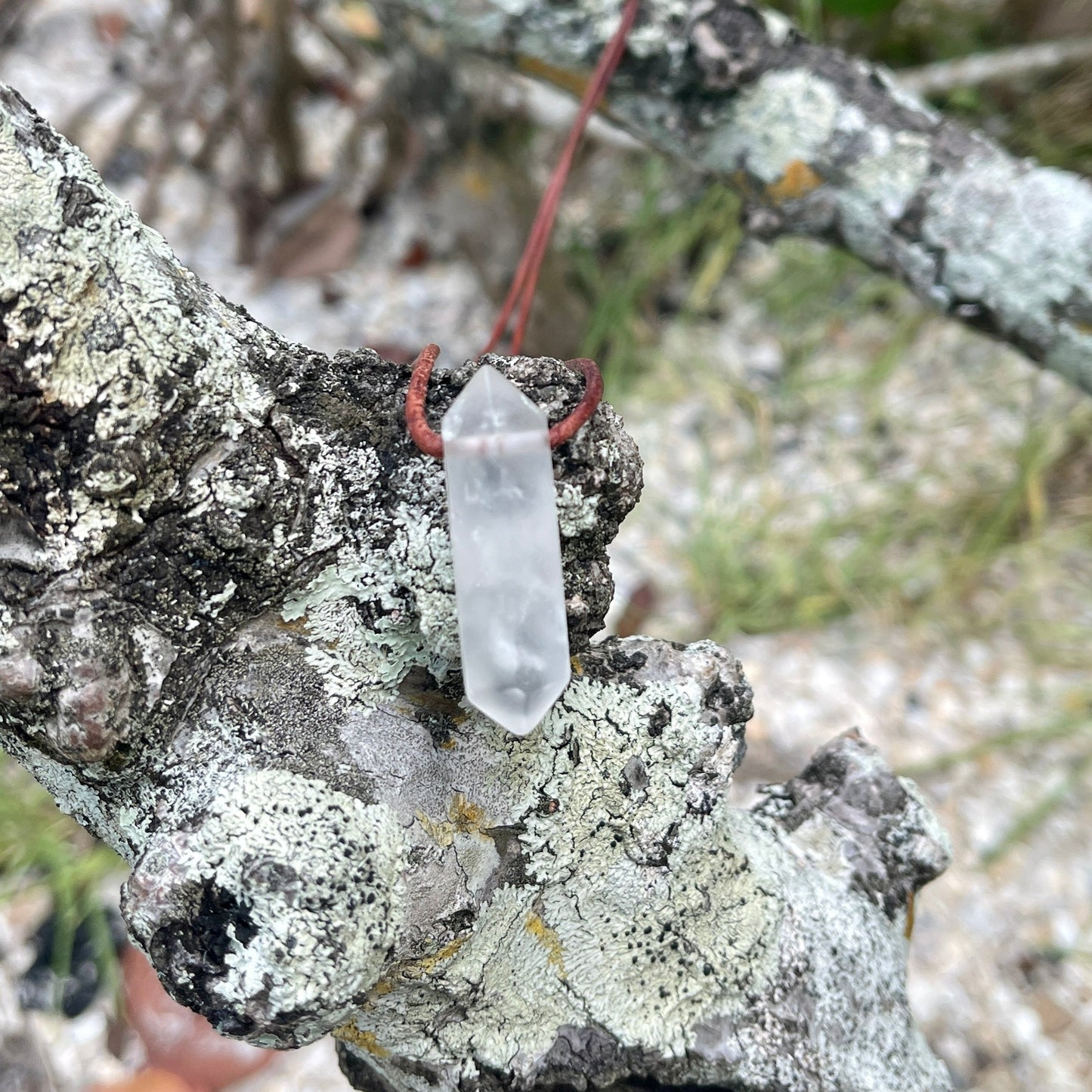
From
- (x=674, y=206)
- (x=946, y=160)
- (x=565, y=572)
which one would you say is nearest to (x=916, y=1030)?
(x=565, y=572)

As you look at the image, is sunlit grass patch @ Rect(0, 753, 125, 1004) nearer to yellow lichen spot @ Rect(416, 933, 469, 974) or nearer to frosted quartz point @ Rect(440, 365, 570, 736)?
yellow lichen spot @ Rect(416, 933, 469, 974)

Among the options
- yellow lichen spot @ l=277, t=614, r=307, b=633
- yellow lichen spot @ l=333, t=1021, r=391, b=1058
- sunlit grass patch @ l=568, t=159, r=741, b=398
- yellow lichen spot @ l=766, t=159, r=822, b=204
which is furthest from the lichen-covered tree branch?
sunlit grass patch @ l=568, t=159, r=741, b=398

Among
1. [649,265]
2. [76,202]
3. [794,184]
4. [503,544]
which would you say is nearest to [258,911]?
[503,544]

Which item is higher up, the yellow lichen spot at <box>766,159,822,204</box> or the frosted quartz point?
the yellow lichen spot at <box>766,159,822,204</box>

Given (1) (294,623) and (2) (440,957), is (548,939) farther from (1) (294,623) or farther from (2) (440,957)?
(1) (294,623)

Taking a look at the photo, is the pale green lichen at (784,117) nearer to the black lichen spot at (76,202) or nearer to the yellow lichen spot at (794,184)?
the yellow lichen spot at (794,184)

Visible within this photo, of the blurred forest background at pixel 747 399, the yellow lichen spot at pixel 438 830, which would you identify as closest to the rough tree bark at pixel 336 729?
the yellow lichen spot at pixel 438 830

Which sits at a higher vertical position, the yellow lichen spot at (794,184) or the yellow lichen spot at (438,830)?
the yellow lichen spot at (794,184)
